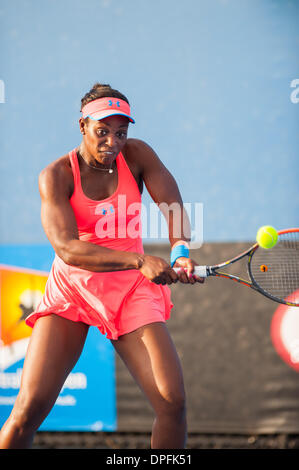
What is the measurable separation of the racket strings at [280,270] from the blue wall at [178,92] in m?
0.50

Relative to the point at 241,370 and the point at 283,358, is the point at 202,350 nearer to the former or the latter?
the point at 241,370

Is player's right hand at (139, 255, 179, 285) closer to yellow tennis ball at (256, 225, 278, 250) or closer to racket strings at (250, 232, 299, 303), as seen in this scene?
yellow tennis ball at (256, 225, 278, 250)

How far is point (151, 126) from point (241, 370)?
1712 mm

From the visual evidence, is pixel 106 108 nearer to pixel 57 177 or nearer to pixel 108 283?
pixel 57 177

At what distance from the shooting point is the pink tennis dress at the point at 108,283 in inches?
83.5

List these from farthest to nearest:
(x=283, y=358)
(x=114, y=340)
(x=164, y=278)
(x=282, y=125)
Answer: (x=282, y=125), (x=283, y=358), (x=114, y=340), (x=164, y=278)

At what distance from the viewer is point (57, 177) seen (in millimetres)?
2123

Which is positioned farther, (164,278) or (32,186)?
(32,186)

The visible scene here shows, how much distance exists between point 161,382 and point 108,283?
43 centimetres

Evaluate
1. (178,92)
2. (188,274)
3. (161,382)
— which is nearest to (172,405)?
(161,382)

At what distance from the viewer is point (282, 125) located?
3881mm

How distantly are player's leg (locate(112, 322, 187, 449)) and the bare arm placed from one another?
0.26m
